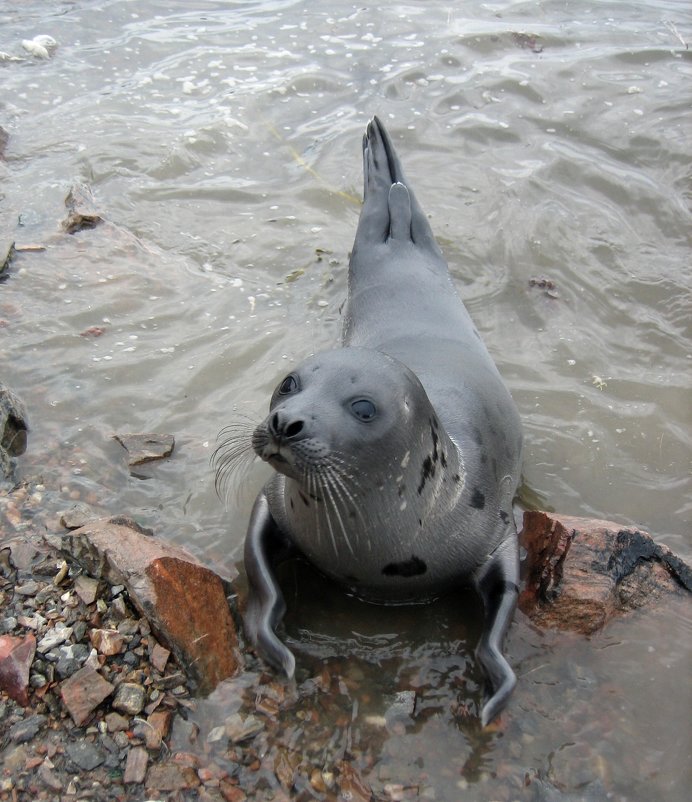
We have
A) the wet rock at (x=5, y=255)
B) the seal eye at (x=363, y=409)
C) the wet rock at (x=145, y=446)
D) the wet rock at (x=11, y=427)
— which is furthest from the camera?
the wet rock at (x=5, y=255)

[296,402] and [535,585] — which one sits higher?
[296,402]

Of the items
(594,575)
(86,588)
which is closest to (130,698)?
(86,588)

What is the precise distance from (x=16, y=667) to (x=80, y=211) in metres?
4.03

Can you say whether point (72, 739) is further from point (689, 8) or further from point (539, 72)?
point (689, 8)

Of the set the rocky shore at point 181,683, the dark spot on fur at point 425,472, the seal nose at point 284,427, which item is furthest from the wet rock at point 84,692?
the dark spot on fur at point 425,472

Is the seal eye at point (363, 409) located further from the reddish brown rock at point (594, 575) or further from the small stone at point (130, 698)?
the small stone at point (130, 698)

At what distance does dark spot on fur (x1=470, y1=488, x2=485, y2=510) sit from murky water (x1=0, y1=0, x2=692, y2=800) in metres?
0.51

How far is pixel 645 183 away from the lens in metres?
7.26

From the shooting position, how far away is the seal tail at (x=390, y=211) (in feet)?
18.6

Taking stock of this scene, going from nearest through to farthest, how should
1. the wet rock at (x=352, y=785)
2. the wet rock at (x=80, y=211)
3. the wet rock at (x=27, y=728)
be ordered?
the wet rock at (x=27, y=728) → the wet rock at (x=352, y=785) → the wet rock at (x=80, y=211)

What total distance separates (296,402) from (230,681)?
1.04m

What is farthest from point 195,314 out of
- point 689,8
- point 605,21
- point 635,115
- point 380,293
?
point 689,8

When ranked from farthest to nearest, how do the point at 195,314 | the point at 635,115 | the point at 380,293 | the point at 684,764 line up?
the point at 635,115, the point at 195,314, the point at 380,293, the point at 684,764

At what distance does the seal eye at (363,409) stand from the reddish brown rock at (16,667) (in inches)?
53.0
